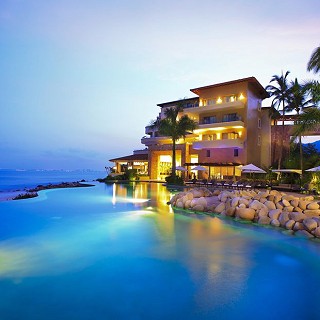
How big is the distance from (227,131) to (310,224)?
77.7 feet

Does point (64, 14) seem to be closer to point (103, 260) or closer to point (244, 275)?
point (103, 260)

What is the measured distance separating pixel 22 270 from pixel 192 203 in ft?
30.4

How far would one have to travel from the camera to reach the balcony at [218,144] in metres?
29.7

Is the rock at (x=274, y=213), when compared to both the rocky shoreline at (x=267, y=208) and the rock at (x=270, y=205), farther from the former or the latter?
the rock at (x=270, y=205)

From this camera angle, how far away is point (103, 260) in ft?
22.3

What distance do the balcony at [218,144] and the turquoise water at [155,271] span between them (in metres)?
19.9

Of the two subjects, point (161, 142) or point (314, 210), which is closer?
point (314, 210)

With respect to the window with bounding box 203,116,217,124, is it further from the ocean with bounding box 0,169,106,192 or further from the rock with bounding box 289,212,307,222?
the rock with bounding box 289,212,307,222

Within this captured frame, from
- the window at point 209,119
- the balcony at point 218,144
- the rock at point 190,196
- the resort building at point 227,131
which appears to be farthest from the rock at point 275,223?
the window at point 209,119

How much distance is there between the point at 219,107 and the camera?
1240 inches

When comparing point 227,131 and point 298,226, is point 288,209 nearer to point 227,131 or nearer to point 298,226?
point 298,226

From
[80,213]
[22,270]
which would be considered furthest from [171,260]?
[80,213]

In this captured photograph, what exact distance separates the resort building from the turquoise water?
792 inches

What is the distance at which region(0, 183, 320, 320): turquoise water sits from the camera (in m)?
4.40
